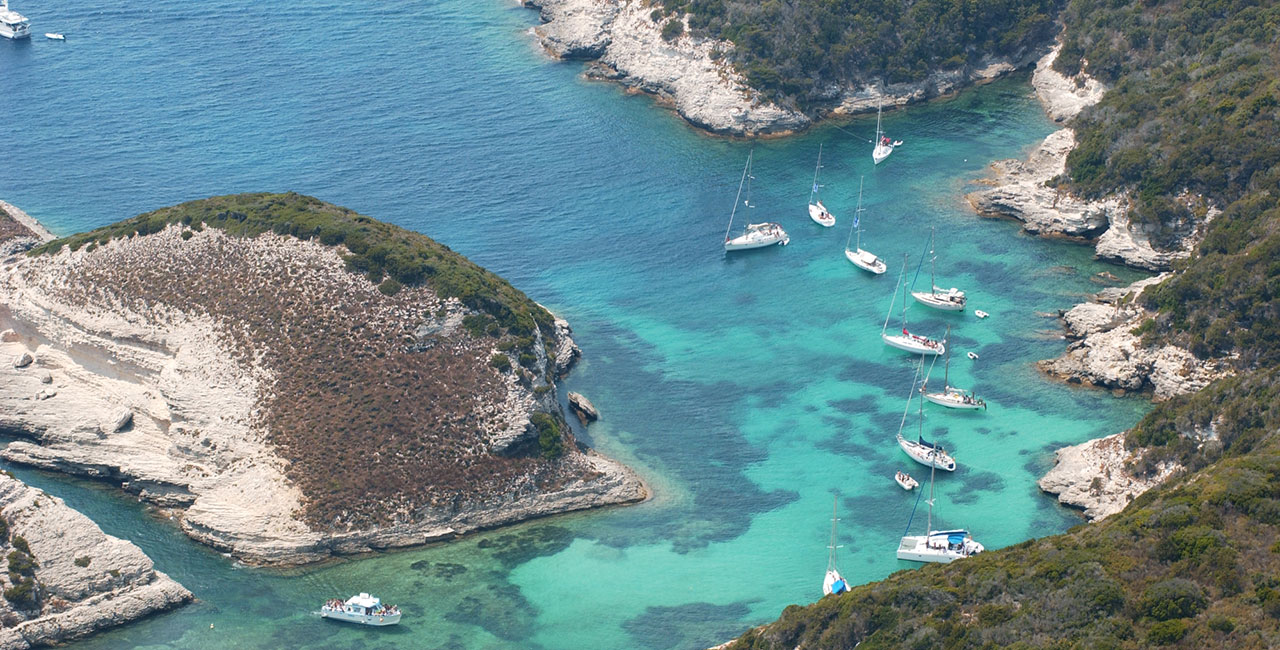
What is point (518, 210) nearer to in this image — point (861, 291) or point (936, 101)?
point (861, 291)

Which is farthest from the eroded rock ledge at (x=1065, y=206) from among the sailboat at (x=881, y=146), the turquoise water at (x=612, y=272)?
the sailboat at (x=881, y=146)

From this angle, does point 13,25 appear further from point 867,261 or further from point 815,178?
point 867,261

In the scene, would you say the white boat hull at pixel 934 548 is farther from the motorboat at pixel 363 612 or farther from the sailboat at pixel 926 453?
the motorboat at pixel 363 612

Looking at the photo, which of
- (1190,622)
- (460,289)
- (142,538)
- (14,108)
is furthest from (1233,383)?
(14,108)

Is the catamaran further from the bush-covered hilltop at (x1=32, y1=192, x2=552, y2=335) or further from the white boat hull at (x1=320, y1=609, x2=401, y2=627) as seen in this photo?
the white boat hull at (x1=320, y1=609, x2=401, y2=627)

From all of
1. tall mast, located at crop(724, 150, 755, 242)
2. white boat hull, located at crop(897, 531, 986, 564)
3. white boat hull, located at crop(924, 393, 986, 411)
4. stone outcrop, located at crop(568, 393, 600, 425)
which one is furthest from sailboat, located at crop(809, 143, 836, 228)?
white boat hull, located at crop(897, 531, 986, 564)

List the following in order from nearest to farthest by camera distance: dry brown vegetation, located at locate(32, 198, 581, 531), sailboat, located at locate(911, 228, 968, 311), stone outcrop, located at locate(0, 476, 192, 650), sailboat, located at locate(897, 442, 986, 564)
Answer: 1. stone outcrop, located at locate(0, 476, 192, 650)
2. sailboat, located at locate(897, 442, 986, 564)
3. dry brown vegetation, located at locate(32, 198, 581, 531)
4. sailboat, located at locate(911, 228, 968, 311)
